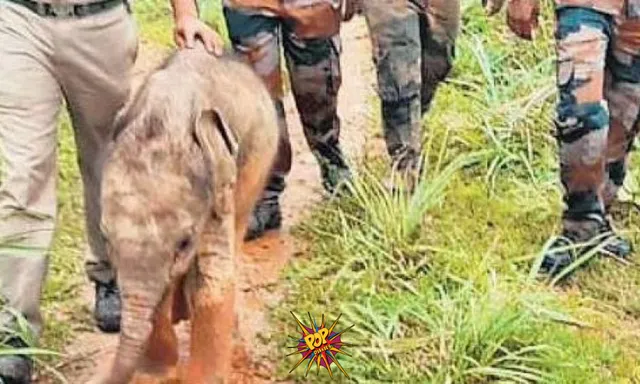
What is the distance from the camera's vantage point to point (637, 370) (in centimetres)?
561

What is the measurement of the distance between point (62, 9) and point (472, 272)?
178 cm

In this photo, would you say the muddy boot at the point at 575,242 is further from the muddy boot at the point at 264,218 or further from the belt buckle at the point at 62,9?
the belt buckle at the point at 62,9

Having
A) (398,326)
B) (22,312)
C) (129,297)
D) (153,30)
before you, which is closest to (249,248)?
(398,326)

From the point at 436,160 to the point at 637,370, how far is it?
1.97m

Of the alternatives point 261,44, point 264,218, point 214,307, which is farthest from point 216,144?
point 264,218

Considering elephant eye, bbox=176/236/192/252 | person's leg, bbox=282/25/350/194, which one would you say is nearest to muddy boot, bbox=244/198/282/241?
person's leg, bbox=282/25/350/194

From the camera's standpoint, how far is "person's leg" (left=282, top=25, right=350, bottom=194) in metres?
6.43

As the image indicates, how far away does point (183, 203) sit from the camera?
4598 millimetres

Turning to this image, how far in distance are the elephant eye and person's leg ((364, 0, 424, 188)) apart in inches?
80.9

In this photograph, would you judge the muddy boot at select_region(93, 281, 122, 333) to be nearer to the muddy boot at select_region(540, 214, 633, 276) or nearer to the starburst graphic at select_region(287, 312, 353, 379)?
the starburst graphic at select_region(287, 312, 353, 379)

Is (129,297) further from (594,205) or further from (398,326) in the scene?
(594,205)

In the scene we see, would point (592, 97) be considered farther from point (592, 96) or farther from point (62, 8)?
point (62, 8)

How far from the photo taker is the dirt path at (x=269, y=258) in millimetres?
5625

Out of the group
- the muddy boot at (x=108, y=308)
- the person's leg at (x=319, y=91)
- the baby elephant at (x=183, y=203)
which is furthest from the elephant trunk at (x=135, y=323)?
the person's leg at (x=319, y=91)
